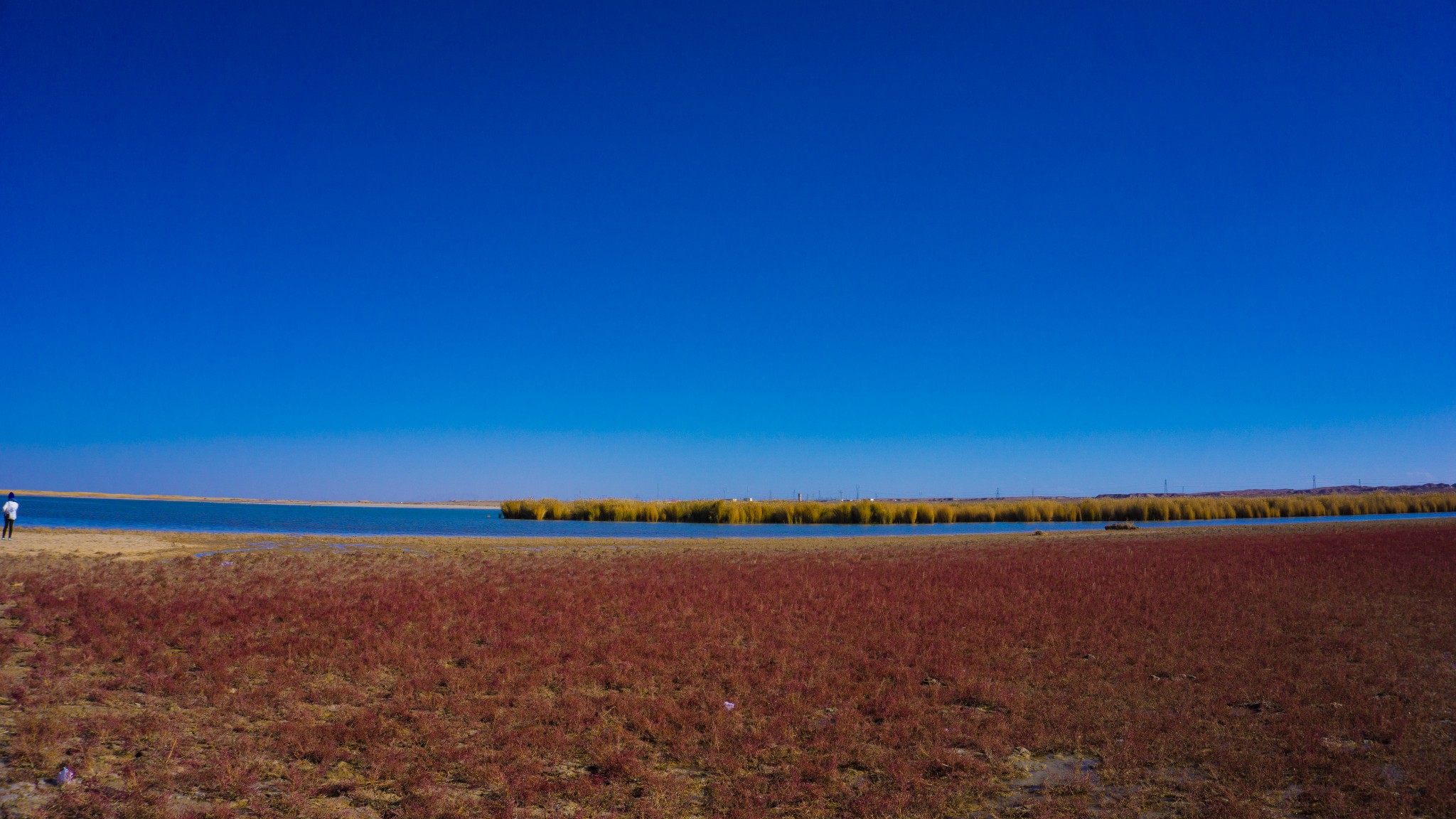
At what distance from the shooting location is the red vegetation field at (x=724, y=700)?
21.7 ft

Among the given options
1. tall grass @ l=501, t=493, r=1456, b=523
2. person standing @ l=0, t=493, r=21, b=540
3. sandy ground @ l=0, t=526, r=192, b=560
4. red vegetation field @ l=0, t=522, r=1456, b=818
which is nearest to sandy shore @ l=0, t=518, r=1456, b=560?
sandy ground @ l=0, t=526, r=192, b=560

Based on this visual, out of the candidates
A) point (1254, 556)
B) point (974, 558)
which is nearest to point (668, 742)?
point (974, 558)

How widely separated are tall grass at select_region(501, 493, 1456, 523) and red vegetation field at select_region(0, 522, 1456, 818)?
62.4m

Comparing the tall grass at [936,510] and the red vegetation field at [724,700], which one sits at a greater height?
the tall grass at [936,510]

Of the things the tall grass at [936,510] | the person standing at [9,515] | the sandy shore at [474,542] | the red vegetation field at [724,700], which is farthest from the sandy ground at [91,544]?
the tall grass at [936,510]

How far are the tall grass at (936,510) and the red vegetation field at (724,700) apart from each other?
62.4 m

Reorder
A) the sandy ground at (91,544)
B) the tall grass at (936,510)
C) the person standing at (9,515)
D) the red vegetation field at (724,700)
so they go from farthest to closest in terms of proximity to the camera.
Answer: the tall grass at (936,510) → the person standing at (9,515) → the sandy ground at (91,544) → the red vegetation field at (724,700)

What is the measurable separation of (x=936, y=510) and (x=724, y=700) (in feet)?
257

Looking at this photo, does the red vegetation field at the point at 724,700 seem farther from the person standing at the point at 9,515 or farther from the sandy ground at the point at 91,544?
the person standing at the point at 9,515

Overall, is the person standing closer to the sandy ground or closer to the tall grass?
the sandy ground

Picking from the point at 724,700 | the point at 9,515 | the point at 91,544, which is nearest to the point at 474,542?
the point at 91,544

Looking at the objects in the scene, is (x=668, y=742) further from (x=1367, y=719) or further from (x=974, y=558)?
(x=974, y=558)

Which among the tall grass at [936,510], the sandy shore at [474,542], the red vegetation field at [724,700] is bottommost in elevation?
the red vegetation field at [724,700]

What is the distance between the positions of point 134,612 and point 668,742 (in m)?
12.3
